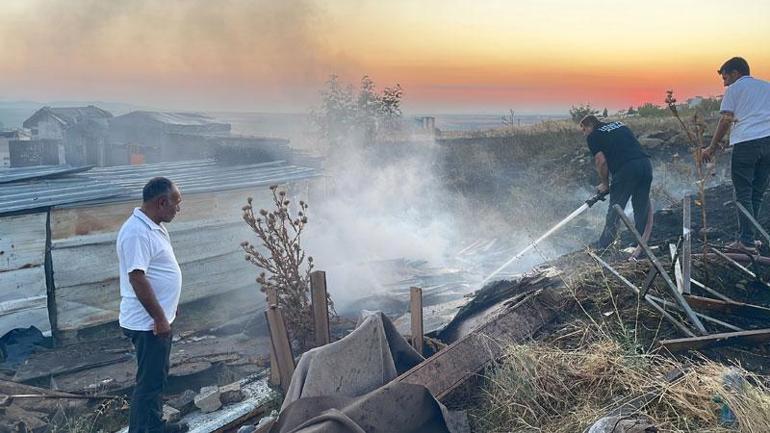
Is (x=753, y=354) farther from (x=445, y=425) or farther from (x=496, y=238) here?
(x=496, y=238)

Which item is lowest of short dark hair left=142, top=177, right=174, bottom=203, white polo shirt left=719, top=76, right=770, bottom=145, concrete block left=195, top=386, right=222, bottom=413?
concrete block left=195, top=386, right=222, bottom=413

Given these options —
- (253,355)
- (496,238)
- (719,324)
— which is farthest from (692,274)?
(496,238)

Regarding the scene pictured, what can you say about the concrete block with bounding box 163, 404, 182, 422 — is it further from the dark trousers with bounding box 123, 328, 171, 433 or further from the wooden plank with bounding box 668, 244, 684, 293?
the wooden plank with bounding box 668, 244, 684, 293

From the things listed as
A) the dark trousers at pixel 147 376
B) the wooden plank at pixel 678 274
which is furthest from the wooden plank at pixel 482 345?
the dark trousers at pixel 147 376

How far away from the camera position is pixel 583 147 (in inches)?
554

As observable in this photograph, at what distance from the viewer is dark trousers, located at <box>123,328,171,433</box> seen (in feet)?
13.8

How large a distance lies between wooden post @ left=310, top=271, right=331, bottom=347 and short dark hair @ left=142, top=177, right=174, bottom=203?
53.5 inches

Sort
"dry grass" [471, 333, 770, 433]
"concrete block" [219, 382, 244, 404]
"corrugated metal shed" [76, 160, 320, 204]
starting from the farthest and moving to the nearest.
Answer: "corrugated metal shed" [76, 160, 320, 204], "concrete block" [219, 382, 244, 404], "dry grass" [471, 333, 770, 433]

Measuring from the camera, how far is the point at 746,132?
614 cm

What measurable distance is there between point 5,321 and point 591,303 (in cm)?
619

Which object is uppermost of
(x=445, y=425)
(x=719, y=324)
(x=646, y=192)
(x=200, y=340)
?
(x=646, y=192)

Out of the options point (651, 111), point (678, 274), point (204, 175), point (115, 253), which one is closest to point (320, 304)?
point (678, 274)

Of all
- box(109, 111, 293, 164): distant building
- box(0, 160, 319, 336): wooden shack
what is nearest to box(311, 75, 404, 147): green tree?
box(109, 111, 293, 164): distant building

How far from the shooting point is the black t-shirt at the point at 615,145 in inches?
279
